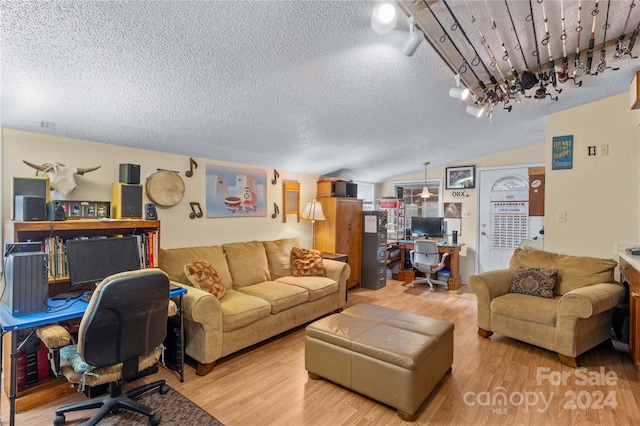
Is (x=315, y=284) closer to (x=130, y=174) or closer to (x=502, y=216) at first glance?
(x=130, y=174)

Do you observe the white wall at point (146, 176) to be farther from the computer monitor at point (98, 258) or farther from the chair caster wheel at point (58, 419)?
the chair caster wheel at point (58, 419)

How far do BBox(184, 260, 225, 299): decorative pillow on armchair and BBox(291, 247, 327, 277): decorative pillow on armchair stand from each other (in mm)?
1187

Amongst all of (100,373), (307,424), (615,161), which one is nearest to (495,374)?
(307,424)

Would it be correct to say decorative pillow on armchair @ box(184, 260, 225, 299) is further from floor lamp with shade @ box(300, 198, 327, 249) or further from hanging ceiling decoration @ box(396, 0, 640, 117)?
hanging ceiling decoration @ box(396, 0, 640, 117)

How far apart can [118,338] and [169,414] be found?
674 millimetres

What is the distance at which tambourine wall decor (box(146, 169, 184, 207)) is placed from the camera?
10.2 ft

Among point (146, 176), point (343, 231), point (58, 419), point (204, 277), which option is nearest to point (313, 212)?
point (343, 231)

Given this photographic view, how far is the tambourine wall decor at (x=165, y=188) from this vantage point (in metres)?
3.11

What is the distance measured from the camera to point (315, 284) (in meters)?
3.67

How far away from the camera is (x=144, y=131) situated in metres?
2.74

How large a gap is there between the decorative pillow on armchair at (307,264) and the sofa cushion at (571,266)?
225cm

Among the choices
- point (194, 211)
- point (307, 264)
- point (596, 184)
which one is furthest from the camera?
point (307, 264)

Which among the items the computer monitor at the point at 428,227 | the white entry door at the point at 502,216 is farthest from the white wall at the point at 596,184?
the computer monitor at the point at 428,227

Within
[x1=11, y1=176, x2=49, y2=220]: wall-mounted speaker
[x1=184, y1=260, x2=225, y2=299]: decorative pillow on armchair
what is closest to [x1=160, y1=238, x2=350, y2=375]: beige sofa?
[x1=184, y1=260, x2=225, y2=299]: decorative pillow on armchair
